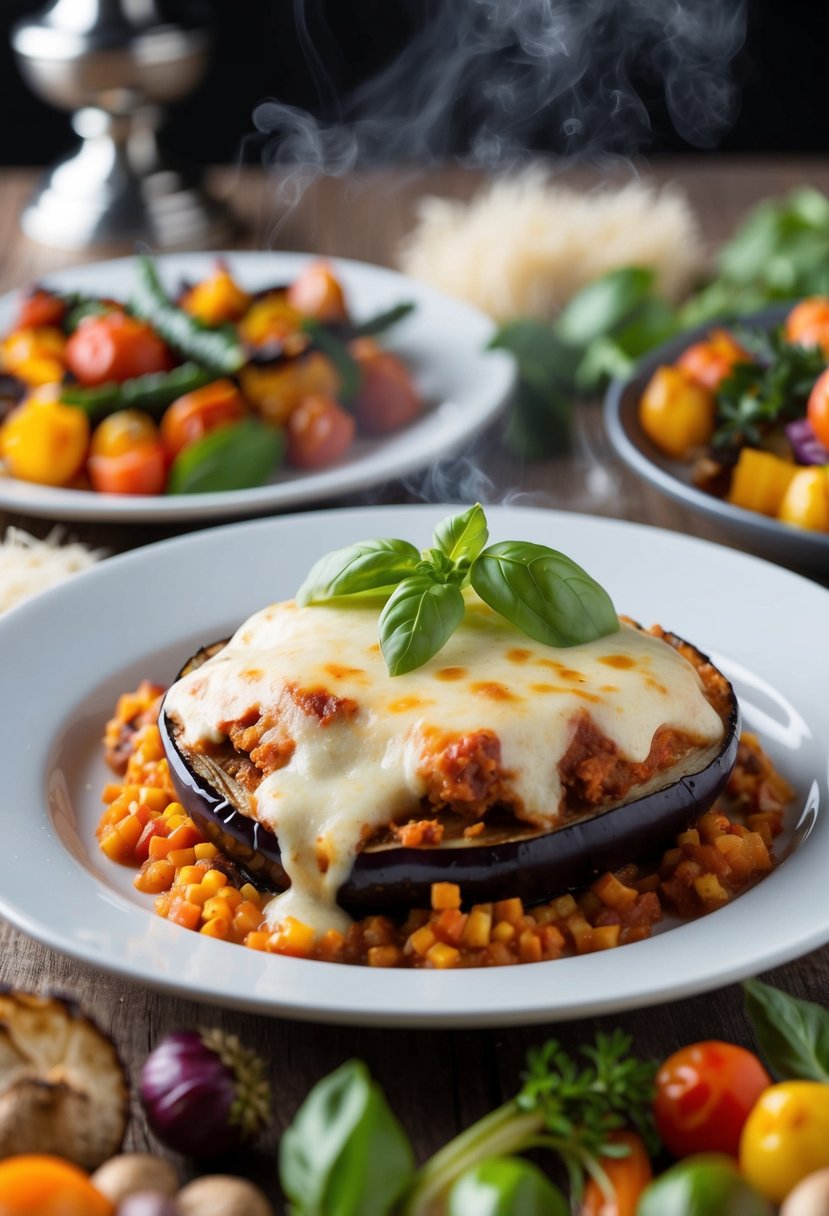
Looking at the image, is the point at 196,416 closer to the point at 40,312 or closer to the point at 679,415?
the point at 40,312

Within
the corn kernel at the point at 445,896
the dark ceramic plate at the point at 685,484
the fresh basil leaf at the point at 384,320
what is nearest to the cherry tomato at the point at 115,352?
the fresh basil leaf at the point at 384,320

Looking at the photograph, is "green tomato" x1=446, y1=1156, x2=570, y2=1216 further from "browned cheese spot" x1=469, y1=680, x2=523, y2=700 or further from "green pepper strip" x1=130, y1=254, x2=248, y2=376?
"green pepper strip" x1=130, y1=254, x2=248, y2=376

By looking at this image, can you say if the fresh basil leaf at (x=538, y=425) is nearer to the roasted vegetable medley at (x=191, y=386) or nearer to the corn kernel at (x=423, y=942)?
the roasted vegetable medley at (x=191, y=386)

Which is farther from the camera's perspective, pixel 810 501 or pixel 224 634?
pixel 810 501

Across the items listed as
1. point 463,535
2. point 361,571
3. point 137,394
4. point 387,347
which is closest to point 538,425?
point 387,347

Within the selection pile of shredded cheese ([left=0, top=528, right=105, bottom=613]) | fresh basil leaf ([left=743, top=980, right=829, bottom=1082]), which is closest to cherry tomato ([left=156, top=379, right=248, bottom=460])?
pile of shredded cheese ([left=0, top=528, right=105, bottom=613])

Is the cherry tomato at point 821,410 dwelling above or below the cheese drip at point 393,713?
below
